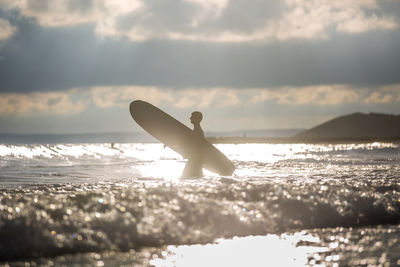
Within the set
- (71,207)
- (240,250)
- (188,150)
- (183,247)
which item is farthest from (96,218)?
(188,150)

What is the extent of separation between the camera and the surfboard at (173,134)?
13672 millimetres

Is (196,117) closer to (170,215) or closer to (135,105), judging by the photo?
(135,105)

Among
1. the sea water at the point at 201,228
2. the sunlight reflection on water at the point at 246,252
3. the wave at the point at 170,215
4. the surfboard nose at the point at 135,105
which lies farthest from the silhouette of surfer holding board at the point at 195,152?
the sunlight reflection on water at the point at 246,252

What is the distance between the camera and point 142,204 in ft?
21.6

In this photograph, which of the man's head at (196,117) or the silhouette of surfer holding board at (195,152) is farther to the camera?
the silhouette of surfer holding board at (195,152)

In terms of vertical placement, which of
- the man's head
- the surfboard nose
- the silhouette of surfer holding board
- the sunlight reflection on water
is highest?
the surfboard nose

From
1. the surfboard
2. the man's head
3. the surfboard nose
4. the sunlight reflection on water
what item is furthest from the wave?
the surfboard nose

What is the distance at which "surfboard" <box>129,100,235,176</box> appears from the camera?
44.9 ft

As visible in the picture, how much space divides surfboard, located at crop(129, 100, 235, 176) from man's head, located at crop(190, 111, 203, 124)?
44 cm

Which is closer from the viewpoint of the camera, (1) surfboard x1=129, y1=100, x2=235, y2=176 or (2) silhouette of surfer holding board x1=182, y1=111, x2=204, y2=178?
(2) silhouette of surfer holding board x1=182, y1=111, x2=204, y2=178

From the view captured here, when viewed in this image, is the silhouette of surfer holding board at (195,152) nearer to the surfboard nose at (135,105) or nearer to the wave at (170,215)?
the surfboard nose at (135,105)

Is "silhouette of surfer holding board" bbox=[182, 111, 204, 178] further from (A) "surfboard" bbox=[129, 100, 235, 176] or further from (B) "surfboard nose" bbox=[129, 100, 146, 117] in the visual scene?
(B) "surfboard nose" bbox=[129, 100, 146, 117]

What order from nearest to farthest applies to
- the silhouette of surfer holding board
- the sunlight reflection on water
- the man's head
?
the sunlight reflection on water < the man's head < the silhouette of surfer holding board

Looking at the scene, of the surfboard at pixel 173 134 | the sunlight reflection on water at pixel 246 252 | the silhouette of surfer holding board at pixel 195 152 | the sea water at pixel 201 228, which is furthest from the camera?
the surfboard at pixel 173 134
